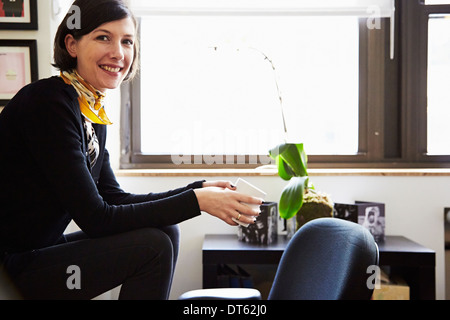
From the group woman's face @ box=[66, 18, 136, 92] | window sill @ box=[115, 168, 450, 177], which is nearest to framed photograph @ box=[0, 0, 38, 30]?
window sill @ box=[115, 168, 450, 177]

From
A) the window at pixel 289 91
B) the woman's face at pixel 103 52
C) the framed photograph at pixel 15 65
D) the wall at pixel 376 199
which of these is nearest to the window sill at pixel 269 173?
the wall at pixel 376 199

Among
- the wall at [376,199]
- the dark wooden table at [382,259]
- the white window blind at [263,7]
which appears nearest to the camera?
the dark wooden table at [382,259]

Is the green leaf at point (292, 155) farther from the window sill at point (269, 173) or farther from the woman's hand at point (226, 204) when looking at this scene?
the woman's hand at point (226, 204)

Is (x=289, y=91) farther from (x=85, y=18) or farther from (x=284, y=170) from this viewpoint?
(x=85, y=18)

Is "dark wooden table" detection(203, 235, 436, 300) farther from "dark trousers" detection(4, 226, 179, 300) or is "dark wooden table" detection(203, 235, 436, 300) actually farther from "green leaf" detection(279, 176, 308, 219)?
"dark trousers" detection(4, 226, 179, 300)

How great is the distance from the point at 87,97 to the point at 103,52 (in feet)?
0.41

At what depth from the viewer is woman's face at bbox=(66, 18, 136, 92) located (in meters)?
1.27

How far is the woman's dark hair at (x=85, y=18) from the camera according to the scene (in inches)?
48.4

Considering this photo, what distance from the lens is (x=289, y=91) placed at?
2.46 metres

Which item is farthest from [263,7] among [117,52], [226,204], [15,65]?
[226,204]

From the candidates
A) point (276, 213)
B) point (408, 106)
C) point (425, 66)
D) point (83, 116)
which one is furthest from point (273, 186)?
point (83, 116)

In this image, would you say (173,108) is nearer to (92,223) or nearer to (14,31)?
(14,31)

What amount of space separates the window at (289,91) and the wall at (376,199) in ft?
0.69

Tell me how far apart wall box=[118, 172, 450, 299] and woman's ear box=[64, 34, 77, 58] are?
3.33 ft
